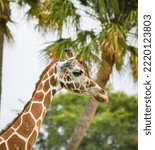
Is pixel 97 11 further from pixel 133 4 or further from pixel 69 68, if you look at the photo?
pixel 69 68

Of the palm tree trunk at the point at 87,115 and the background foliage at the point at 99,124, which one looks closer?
the palm tree trunk at the point at 87,115

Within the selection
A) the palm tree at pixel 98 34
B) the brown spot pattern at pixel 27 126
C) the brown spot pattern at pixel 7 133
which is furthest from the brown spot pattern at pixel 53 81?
the palm tree at pixel 98 34

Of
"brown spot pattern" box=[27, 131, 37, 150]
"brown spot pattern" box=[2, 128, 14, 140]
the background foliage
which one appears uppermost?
"brown spot pattern" box=[2, 128, 14, 140]

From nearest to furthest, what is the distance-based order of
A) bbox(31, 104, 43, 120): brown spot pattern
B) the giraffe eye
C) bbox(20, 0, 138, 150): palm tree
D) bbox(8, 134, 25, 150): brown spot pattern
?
bbox(8, 134, 25, 150): brown spot pattern, bbox(31, 104, 43, 120): brown spot pattern, the giraffe eye, bbox(20, 0, 138, 150): palm tree

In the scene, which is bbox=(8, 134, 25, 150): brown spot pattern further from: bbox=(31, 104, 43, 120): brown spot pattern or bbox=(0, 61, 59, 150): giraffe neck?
bbox=(31, 104, 43, 120): brown spot pattern

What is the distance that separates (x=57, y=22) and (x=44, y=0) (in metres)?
0.49

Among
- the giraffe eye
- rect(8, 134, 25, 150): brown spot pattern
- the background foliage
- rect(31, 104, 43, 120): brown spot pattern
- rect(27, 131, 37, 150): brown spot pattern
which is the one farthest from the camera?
the background foliage

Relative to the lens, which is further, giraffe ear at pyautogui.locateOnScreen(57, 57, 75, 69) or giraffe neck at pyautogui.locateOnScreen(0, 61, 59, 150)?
giraffe ear at pyautogui.locateOnScreen(57, 57, 75, 69)

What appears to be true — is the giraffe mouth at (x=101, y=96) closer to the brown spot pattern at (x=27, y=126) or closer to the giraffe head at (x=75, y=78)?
the giraffe head at (x=75, y=78)

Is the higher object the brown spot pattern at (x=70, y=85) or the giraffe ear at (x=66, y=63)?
the giraffe ear at (x=66, y=63)

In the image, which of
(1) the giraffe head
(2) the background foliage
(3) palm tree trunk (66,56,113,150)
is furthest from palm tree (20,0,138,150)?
(2) the background foliage

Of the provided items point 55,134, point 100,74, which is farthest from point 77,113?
point 100,74

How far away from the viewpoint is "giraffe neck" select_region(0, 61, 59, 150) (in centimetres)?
568

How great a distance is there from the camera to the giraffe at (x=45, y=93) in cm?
573
